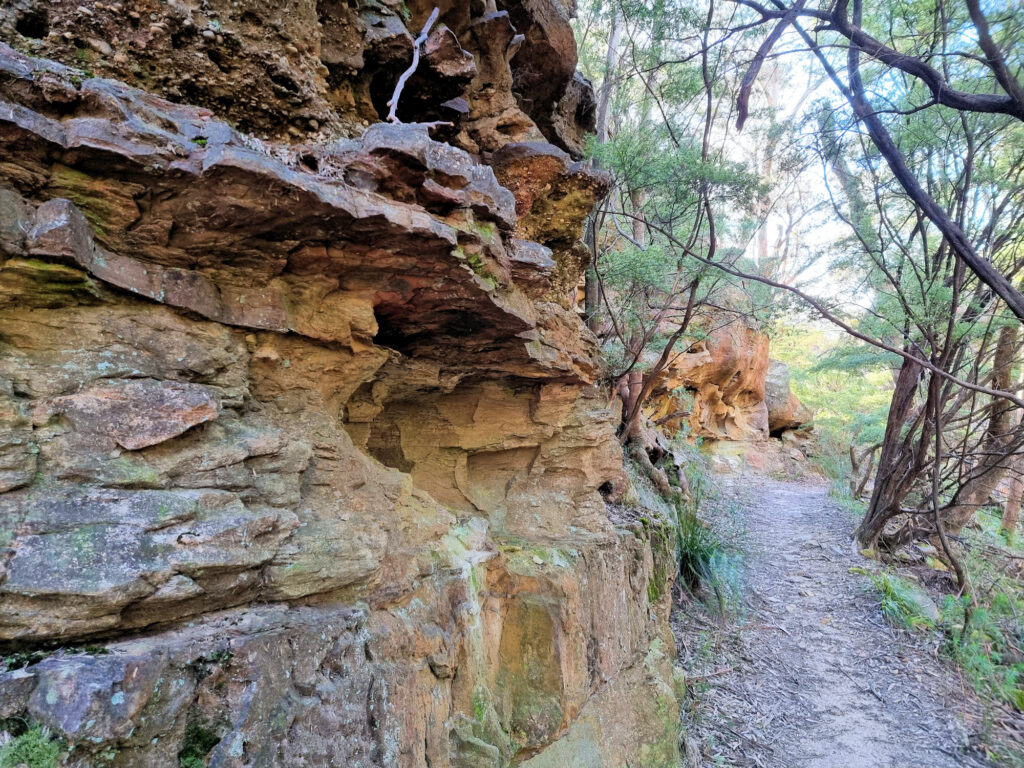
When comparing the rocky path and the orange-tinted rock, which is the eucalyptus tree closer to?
the rocky path

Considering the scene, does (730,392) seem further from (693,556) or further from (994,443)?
(693,556)

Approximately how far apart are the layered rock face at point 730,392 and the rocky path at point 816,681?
237 inches

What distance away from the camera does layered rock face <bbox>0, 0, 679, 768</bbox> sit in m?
1.85

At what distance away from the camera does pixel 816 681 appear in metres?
5.53

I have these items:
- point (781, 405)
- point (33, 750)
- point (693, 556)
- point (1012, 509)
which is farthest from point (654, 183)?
point (781, 405)

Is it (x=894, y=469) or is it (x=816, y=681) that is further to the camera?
(x=894, y=469)

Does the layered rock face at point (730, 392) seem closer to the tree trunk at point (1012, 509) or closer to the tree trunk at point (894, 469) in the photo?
the tree trunk at point (894, 469)

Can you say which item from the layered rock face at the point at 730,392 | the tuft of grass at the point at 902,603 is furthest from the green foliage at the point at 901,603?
the layered rock face at the point at 730,392

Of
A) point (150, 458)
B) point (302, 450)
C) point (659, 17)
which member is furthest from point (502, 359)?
point (659, 17)

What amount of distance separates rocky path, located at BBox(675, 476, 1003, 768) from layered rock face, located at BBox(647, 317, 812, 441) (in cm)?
601

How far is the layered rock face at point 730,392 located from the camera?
45.6ft

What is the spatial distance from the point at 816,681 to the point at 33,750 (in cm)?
655

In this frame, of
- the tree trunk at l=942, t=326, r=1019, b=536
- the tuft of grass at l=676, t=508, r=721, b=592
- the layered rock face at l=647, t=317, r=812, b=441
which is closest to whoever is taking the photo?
the tuft of grass at l=676, t=508, r=721, b=592

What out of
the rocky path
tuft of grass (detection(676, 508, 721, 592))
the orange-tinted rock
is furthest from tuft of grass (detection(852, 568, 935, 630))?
the orange-tinted rock
